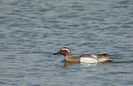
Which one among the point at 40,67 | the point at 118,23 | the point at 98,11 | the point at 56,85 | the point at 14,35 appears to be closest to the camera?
the point at 56,85

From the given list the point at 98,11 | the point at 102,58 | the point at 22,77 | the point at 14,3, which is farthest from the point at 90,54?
the point at 14,3

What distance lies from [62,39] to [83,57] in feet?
9.88

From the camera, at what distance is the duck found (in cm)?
2458

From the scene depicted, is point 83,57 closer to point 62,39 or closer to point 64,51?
point 64,51

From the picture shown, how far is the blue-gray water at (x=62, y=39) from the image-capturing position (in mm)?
22531

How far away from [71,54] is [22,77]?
3.45 meters

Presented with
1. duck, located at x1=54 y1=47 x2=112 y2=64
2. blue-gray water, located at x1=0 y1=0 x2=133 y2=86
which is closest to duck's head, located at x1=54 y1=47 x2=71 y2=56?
duck, located at x1=54 y1=47 x2=112 y2=64

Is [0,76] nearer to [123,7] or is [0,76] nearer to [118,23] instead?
[118,23]

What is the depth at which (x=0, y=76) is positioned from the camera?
22.6 meters

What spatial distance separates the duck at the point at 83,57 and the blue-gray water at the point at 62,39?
197mm

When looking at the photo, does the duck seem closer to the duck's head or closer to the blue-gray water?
the duck's head

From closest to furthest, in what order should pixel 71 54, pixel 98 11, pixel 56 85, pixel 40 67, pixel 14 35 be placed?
pixel 56 85 < pixel 40 67 < pixel 71 54 < pixel 14 35 < pixel 98 11

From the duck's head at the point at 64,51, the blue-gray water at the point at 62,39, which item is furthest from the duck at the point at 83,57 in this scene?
the blue-gray water at the point at 62,39

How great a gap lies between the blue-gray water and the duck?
0.20 m
